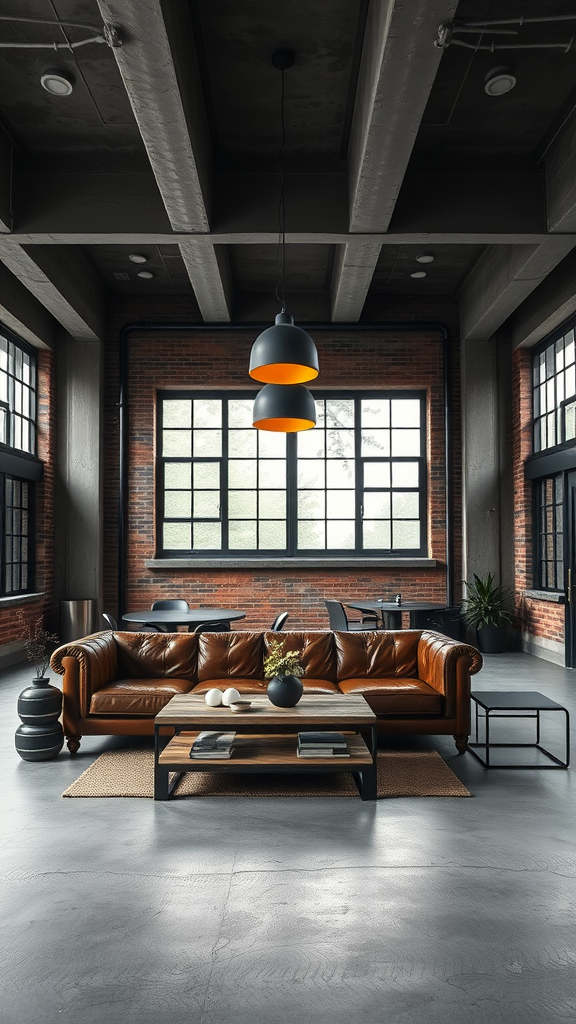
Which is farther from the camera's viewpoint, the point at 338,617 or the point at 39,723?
the point at 338,617

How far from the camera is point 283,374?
18.7ft

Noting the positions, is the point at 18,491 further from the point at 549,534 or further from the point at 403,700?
the point at 549,534

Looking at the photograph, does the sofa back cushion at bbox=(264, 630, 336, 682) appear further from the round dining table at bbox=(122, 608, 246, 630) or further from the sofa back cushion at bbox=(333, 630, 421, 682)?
the round dining table at bbox=(122, 608, 246, 630)

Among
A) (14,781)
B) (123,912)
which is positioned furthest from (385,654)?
(123,912)

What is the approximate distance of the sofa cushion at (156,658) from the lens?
217 inches

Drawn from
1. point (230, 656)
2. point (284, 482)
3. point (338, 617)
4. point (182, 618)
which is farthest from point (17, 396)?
point (230, 656)

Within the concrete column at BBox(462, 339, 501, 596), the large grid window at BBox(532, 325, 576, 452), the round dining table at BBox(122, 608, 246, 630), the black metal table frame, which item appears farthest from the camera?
the concrete column at BBox(462, 339, 501, 596)

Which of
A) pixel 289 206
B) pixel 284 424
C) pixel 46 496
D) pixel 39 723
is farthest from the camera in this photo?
pixel 46 496

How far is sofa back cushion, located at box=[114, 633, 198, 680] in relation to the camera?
18.1 feet

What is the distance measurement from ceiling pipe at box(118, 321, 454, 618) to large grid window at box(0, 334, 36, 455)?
1.14 metres

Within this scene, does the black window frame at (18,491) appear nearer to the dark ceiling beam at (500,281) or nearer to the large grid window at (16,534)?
the large grid window at (16,534)

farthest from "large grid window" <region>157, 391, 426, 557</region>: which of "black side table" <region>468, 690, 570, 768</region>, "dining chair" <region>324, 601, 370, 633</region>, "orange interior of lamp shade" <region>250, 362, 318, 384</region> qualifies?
"black side table" <region>468, 690, 570, 768</region>

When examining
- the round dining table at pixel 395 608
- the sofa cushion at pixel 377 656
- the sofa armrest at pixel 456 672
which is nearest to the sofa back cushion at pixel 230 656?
the sofa cushion at pixel 377 656

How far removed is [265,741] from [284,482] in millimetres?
6145
